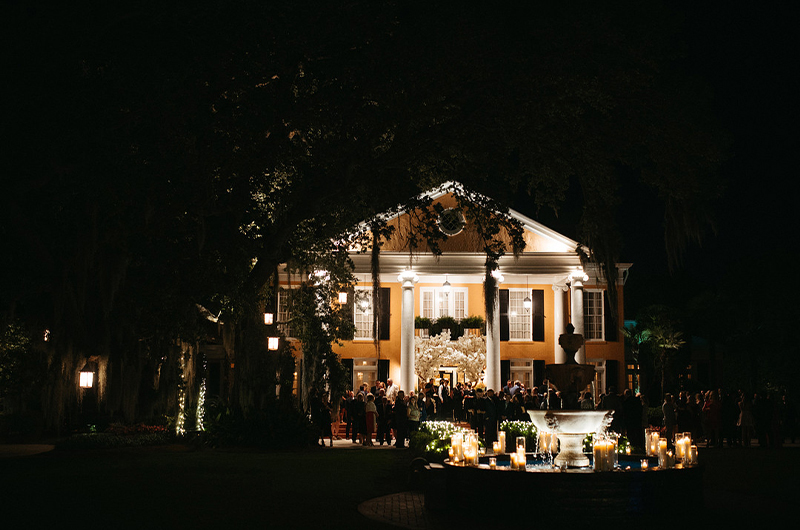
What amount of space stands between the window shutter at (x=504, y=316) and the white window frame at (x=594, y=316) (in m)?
3.39

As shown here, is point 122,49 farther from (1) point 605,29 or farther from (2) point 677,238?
(2) point 677,238

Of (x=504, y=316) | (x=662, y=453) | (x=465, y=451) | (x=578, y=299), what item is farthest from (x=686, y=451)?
(x=504, y=316)

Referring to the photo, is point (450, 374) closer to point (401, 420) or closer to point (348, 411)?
point (348, 411)

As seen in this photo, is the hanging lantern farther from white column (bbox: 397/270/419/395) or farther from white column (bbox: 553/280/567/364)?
white column (bbox: 553/280/567/364)

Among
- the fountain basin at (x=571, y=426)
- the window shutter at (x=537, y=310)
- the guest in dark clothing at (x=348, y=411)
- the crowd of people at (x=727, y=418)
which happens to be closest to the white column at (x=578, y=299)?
the window shutter at (x=537, y=310)

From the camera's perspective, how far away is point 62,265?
1272cm

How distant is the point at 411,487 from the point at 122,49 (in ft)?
24.3

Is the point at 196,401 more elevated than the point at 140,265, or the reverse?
the point at 140,265

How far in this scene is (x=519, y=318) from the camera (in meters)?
31.2

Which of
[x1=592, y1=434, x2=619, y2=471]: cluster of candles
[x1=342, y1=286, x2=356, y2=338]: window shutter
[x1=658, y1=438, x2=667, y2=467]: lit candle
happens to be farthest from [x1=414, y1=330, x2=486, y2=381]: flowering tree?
[x1=592, y1=434, x2=619, y2=471]: cluster of candles

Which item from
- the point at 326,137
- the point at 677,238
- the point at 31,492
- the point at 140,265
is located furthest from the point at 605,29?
the point at 31,492

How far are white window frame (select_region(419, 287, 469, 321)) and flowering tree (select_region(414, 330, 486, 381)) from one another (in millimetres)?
1979

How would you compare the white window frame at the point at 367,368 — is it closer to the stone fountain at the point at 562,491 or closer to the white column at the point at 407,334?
the white column at the point at 407,334

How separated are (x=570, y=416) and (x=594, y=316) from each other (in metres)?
22.8
